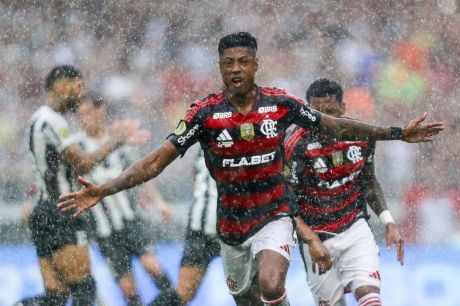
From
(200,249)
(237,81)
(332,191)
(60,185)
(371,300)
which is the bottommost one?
(371,300)

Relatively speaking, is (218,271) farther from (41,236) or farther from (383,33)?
(383,33)

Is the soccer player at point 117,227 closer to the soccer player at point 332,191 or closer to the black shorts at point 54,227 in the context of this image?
the black shorts at point 54,227

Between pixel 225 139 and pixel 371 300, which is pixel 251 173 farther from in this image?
pixel 371 300

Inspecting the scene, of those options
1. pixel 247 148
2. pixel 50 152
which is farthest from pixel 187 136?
pixel 50 152

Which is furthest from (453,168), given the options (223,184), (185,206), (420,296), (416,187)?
(223,184)

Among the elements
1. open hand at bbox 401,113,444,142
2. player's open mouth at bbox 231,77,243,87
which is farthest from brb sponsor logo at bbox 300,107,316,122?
open hand at bbox 401,113,444,142

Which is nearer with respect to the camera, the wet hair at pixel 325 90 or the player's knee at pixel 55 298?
the wet hair at pixel 325 90

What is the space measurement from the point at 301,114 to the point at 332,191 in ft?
2.57

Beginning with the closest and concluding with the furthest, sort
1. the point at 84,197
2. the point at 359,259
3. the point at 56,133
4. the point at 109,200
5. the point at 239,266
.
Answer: the point at 84,197
the point at 239,266
the point at 359,259
the point at 56,133
the point at 109,200

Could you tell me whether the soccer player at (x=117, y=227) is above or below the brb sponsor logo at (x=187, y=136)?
below

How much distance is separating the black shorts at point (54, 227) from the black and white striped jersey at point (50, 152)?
8cm

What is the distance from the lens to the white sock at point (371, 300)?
4.68 metres

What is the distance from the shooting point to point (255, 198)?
14.6 feet

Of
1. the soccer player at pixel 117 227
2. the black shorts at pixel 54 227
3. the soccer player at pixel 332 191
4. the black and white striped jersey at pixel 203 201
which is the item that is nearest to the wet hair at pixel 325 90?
the soccer player at pixel 332 191
